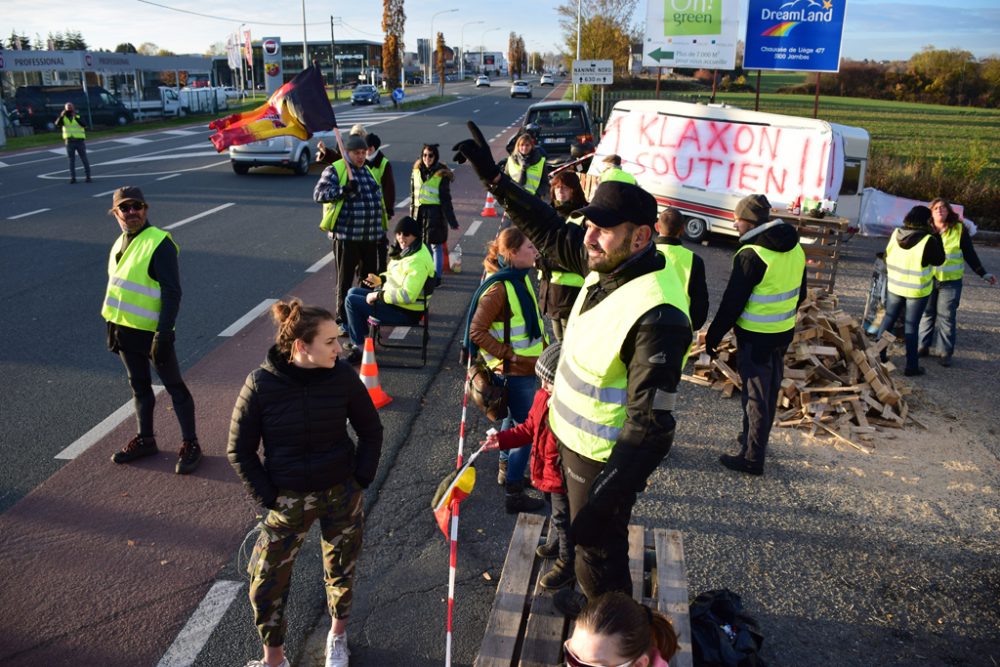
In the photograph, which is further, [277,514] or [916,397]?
[916,397]

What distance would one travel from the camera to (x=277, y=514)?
3.41 meters

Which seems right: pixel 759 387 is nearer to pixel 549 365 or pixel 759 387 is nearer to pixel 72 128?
pixel 549 365

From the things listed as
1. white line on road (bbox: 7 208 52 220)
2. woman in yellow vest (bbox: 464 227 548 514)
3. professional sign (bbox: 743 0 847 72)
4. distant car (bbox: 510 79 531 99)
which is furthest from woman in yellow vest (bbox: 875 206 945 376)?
distant car (bbox: 510 79 531 99)

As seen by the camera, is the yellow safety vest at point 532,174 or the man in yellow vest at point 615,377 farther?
Answer: the yellow safety vest at point 532,174

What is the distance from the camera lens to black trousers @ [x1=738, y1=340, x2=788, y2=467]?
5453 mm

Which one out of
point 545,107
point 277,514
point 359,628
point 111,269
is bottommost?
point 359,628

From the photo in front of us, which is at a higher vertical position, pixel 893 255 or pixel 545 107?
pixel 545 107

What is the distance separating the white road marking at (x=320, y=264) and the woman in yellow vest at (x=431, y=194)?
205 centimetres

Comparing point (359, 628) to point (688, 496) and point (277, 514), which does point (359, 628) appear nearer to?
point (277, 514)

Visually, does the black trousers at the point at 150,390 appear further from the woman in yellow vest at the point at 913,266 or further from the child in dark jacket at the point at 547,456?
the woman in yellow vest at the point at 913,266

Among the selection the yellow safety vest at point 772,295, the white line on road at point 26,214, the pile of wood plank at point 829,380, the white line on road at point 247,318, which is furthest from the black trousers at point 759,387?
the white line on road at point 26,214

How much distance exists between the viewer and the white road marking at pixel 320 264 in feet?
35.9

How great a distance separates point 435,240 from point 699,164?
575 cm

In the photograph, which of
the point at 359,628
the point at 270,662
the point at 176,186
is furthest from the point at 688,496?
the point at 176,186
